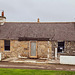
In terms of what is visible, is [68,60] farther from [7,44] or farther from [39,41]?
[7,44]

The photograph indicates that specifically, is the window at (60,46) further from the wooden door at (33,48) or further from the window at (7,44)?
the window at (7,44)

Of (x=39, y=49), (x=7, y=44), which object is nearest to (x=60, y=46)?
(x=39, y=49)

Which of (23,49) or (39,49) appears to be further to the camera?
(23,49)

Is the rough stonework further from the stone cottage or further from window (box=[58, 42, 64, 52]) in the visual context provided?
window (box=[58, 42, 64, 52])

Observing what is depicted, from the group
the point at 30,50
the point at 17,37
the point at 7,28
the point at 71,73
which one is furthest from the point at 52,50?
the point at 7,28

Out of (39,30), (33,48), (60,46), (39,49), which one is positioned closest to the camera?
(60,46)

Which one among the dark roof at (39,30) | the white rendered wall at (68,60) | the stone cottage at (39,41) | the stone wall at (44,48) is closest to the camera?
the white rendered wall at (68,60)

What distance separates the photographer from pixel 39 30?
16.2 m

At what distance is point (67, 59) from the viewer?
11.5 metres

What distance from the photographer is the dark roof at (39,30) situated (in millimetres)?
15103

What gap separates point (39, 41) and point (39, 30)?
2124 mm

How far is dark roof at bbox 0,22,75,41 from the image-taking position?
15103 mm

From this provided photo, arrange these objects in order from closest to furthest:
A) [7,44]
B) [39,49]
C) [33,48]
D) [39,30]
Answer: [39,49] → [33,48] → [7,44] → [39,30]

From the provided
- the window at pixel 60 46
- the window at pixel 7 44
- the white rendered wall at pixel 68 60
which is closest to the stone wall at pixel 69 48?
the window at pixel 60 46
